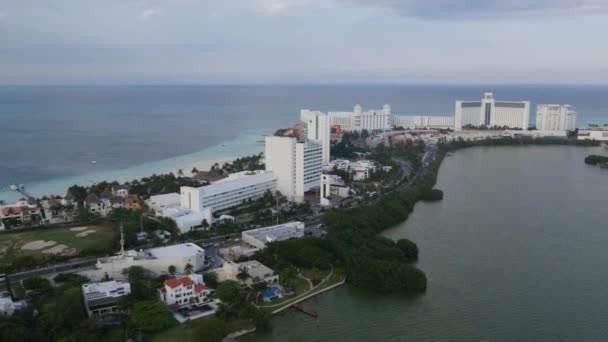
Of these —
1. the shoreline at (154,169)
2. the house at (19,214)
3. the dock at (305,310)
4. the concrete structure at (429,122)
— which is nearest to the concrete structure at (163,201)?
the house at (19,214)

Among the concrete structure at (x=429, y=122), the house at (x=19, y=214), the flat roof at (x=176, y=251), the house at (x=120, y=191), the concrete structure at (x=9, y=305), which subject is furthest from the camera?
the concrete structure at (x=429, y=122)


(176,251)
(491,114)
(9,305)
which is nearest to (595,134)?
(491,114)

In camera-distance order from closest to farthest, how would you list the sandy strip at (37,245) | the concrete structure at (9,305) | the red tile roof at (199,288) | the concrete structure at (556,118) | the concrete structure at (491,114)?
the concrete structure at (9,305) < the red tile roof at (199,288) < the sandy strip at (37,245) < the concrete structure at (556,118) < the concrete structure at (491,114)

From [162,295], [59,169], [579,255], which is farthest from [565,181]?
[59,169]

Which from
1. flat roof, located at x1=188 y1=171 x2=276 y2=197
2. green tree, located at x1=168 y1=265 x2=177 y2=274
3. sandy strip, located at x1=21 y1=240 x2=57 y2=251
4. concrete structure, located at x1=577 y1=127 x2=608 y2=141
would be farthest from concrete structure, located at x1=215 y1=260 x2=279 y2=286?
concrete structure, located at x1=577 y1=127 x2=608 y2=141

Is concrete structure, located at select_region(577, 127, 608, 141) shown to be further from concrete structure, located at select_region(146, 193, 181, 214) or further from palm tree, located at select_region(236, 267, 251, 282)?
palm tree, located at select_region(236, 267, 251, 282)

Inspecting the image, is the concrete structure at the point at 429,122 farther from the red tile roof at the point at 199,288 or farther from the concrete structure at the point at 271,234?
the red tile roof at the point at 199,288

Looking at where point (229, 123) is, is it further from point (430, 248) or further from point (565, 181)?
point (430, 248)
